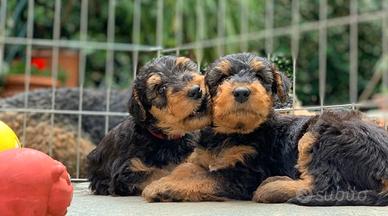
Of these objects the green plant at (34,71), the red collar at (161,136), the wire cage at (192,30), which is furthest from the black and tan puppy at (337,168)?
the green plant at (34,71)

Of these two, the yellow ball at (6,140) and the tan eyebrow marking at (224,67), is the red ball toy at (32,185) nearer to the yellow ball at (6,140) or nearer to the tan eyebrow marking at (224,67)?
the yellow ball at (6,140)

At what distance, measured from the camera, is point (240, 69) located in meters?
3.50

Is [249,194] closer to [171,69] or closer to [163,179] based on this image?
[163,179]

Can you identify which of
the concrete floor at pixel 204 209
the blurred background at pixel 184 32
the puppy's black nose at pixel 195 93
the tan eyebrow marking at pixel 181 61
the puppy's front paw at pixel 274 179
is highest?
the blurred background at pixel 184 32

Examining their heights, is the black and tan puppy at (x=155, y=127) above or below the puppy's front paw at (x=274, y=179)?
above

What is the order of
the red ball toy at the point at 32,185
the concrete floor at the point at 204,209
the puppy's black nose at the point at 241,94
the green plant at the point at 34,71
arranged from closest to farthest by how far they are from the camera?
the red ball toy at the point at 32,185, the concrete floor at the point at 204,209, the puppy's black nose at the point at 241,94, the green plant at the point at 34,71

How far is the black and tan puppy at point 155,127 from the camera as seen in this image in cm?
361

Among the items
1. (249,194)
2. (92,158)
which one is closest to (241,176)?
(249,194)

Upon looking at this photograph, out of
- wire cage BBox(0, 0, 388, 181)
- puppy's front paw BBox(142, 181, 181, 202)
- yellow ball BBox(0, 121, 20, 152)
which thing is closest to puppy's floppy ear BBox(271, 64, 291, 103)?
puppy's front paw BBox(142, 181, 181, 202)

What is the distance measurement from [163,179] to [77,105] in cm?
294

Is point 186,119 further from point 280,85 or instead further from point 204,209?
point 204,209

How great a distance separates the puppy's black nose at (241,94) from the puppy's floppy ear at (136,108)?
688mm

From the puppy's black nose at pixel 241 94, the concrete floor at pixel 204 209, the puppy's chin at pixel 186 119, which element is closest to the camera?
the concrete floor at pixel 204 209

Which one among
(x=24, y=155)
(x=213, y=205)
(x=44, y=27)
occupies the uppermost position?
(x=44, y=27)
